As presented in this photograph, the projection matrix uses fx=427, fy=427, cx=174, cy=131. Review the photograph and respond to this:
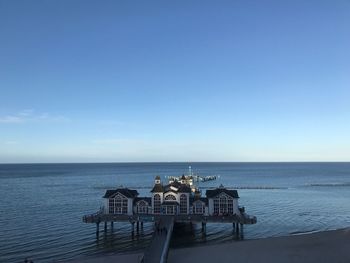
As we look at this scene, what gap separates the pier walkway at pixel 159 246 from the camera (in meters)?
34.8

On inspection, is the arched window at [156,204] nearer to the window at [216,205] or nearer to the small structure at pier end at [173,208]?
the small structure at pier end at [173,208]

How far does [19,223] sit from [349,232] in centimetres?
4279

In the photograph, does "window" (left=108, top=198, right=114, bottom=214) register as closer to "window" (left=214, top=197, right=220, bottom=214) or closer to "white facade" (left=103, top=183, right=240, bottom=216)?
"white facade" (left=103, top=183, right=240, bottom=216)

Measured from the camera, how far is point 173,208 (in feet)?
178

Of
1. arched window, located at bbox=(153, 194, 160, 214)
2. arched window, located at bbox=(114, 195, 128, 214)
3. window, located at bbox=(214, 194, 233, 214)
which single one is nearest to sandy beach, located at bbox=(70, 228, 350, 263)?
window, located at bbox=(214, 194, 233, 214)

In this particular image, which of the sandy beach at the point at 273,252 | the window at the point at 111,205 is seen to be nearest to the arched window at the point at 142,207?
the window at the point at 111,205

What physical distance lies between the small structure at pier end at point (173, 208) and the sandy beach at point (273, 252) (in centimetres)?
1231

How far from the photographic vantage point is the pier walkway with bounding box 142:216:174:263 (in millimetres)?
34750

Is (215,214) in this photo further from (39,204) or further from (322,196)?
(322,196)

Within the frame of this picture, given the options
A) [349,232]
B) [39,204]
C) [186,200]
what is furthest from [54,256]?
[39,204]

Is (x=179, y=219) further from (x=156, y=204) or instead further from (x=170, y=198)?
(x=156, y=204)

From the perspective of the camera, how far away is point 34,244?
46594mm

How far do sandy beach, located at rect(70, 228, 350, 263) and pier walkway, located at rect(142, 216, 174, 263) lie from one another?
904mm

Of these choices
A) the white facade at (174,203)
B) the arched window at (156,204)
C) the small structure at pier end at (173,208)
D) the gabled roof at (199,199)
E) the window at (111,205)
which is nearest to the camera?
the small structure at pier end at (173,208)
